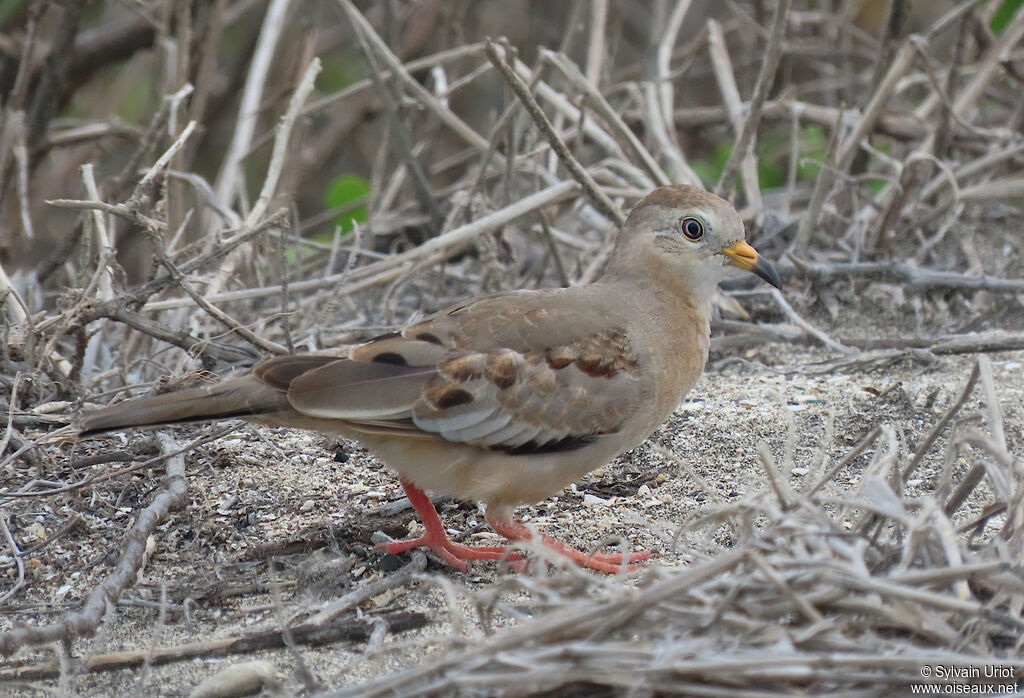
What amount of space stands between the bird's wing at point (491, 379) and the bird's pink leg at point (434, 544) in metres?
0.29

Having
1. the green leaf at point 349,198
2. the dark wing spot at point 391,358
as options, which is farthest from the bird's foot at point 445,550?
the green leaf at point 349,198

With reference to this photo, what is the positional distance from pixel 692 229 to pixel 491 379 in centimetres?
107

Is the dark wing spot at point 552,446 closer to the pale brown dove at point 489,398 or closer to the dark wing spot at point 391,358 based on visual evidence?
the pale brown dove at point 489,398

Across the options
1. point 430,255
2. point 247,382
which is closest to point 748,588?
point 247,382

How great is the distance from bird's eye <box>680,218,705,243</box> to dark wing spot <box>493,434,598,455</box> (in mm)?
951

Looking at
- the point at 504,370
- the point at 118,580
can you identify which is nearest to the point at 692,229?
the point at 504,370

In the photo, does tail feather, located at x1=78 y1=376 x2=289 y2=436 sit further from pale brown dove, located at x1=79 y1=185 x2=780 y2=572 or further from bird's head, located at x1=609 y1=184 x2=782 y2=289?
bird's head, located at x1=609 y1=184 x2=782 y2=289

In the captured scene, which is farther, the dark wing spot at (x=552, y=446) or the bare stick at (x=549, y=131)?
the bare stick at (x=549, y=131)

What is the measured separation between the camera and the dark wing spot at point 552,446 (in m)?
3.52

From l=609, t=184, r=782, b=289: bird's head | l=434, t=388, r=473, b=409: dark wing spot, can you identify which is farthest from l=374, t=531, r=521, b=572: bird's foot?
l=609, t=184, r=782, b=289: bird's head

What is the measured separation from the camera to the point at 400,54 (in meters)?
7.22

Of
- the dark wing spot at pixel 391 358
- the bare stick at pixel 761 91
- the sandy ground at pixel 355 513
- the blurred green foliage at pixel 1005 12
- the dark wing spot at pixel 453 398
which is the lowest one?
the sandy ground at pixel 355 513

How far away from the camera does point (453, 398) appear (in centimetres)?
346

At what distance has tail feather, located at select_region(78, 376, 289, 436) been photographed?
3115 mm
